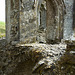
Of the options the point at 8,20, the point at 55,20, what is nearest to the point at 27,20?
the point at 8,20

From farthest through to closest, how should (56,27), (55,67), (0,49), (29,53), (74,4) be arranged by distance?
1. (74,4)
2. (56,27)
3. (0,49)
4. (29,53)
5. (55,67)

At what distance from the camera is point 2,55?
13.6 ft

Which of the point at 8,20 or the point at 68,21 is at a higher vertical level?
the point at 68,21

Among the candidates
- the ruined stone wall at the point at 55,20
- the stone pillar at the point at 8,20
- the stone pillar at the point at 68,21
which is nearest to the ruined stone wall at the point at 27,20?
the stone pillar at the point at 8,20

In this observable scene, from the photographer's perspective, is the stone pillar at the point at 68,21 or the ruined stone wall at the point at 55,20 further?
the stone pillar at the point at 68,21

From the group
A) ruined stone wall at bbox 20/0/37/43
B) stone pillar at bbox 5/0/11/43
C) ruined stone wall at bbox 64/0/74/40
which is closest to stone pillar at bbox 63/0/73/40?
ruined stone wall at bbox 64/0/74/40

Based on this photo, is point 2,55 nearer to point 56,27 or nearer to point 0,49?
point 0,49

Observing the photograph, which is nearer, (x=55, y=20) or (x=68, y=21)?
(x=55, y=20)

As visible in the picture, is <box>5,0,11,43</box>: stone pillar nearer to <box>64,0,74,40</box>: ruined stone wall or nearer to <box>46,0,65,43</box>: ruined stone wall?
<box>46,0,65,43</box>: ruined stone wall

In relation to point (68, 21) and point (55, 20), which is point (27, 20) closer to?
point (55, 20)

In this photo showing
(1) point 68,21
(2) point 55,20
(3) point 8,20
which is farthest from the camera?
(1) point 68,21

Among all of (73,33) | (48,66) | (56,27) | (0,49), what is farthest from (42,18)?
(48,66)

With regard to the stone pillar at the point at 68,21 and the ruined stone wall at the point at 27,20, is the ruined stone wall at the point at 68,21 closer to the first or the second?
the stone pillar at the point at 68,21

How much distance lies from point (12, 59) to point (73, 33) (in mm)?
6864
